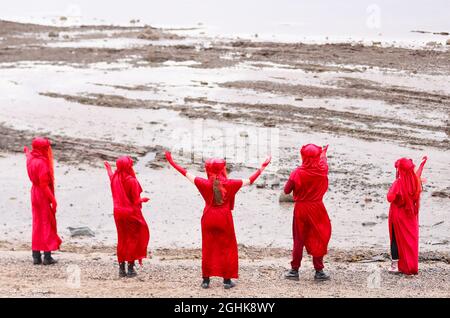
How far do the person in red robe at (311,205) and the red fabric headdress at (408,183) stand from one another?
108 cm

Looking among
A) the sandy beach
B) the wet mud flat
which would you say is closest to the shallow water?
the sandy beach

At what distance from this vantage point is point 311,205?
11953 millimetres

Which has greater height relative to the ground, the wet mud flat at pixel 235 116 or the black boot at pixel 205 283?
→ the wet mud flat at pixel 235 116

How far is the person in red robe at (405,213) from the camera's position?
1238 centimetres

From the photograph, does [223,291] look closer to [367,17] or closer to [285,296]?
[285,296]

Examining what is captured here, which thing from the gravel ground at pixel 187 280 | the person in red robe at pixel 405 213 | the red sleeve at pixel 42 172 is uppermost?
the red sleeve at pixel 42 172

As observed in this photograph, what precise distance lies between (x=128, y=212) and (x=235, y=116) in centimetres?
1190

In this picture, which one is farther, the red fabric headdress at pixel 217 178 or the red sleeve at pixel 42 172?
the red sleeve at pixel 42 172

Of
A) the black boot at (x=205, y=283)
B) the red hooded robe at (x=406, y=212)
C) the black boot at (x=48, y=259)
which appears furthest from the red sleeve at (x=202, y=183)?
the black boot at (x=48, y=259)

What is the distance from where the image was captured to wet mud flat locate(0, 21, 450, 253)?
Answer: 55.3ft

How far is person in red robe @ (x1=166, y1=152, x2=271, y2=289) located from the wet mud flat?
141 inches

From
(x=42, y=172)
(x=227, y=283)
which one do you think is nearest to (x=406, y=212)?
(x=227, y=283)

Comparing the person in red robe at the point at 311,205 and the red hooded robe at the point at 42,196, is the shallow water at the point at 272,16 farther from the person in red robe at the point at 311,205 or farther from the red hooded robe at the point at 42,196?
the red hooded robe at the point at 42,196

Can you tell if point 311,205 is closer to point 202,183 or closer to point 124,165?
point 202,183
